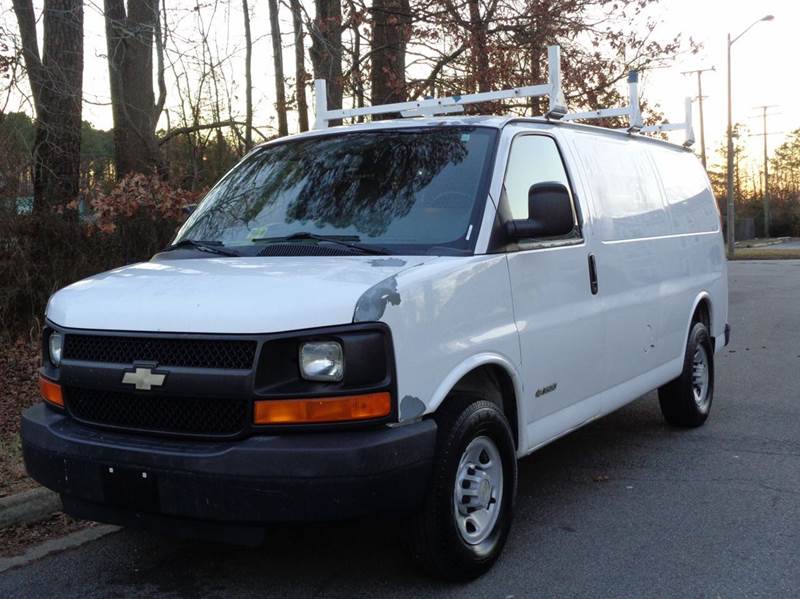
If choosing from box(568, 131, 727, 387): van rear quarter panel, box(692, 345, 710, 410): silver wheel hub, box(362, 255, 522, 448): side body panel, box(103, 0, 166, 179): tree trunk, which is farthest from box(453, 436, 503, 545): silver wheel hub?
box(103, 0, 166, 179): tree trunk

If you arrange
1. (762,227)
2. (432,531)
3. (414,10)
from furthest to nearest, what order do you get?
(762,227) → (414,10) → (432,531)

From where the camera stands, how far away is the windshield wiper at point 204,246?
454 cm

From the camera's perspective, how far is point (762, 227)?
259 ft

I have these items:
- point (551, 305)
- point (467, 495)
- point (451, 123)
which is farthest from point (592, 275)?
point (467, 495)

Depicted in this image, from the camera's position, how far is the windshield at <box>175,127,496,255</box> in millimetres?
4344

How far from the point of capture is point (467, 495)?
408 cm

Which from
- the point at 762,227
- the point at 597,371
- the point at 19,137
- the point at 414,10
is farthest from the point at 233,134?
the point at 762,227

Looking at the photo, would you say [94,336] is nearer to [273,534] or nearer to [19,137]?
[273,534]

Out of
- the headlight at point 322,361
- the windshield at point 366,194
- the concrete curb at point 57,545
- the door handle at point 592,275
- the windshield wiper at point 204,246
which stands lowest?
the concrete curb at point 57,545

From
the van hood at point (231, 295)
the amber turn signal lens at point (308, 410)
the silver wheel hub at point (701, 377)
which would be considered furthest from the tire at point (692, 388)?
the amber turn signal lens at point (308, 410)

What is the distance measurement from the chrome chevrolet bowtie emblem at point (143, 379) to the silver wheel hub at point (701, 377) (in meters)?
4.58

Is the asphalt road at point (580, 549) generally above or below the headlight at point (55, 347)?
below

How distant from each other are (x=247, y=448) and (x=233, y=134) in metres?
10.6

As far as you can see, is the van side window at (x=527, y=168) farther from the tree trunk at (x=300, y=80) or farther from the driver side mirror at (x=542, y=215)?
the tree trunk at (x=300, y=80)
